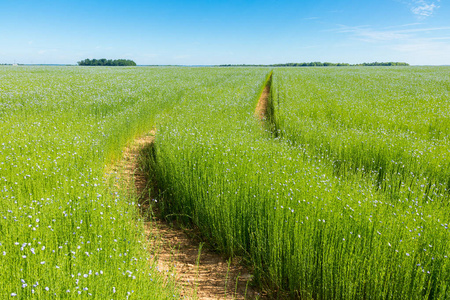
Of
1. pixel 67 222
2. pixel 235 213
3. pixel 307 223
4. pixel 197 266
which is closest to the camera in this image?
pixel 197 266

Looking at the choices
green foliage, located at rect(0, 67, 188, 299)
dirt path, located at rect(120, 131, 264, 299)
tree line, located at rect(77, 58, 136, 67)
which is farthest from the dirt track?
tree line, located at rect(77, 58, 136, 67)

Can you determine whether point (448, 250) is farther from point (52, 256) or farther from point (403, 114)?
point (403, 114)

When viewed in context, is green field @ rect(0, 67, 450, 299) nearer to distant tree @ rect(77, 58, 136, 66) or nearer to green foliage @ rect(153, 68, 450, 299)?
green foliage @ rect(153, 68, 450, 299)

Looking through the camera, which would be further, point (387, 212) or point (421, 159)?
point (421, 159)

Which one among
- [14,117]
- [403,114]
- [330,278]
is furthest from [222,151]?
[403,114]

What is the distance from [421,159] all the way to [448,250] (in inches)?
148

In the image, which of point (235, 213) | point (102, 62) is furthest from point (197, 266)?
point (102, 62)

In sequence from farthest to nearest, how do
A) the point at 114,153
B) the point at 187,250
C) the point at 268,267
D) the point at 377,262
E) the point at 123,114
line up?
the point at 123,114 < the point at 114,153 < the point at 187,250 < the point at 268,267 < the point at 377,262

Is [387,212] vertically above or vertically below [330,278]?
above

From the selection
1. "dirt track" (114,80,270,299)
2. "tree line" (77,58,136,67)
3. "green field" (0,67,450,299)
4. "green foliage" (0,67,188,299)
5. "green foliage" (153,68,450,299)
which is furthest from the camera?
"tree line" (77,58,136,67)

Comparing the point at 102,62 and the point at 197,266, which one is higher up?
the point at 102,62

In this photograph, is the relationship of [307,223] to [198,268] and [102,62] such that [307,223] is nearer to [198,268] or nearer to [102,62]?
[198,268]

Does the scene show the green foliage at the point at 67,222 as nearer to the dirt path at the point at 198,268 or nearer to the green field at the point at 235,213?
the green field at the point at 235,213

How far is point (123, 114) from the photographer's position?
10.3 m
